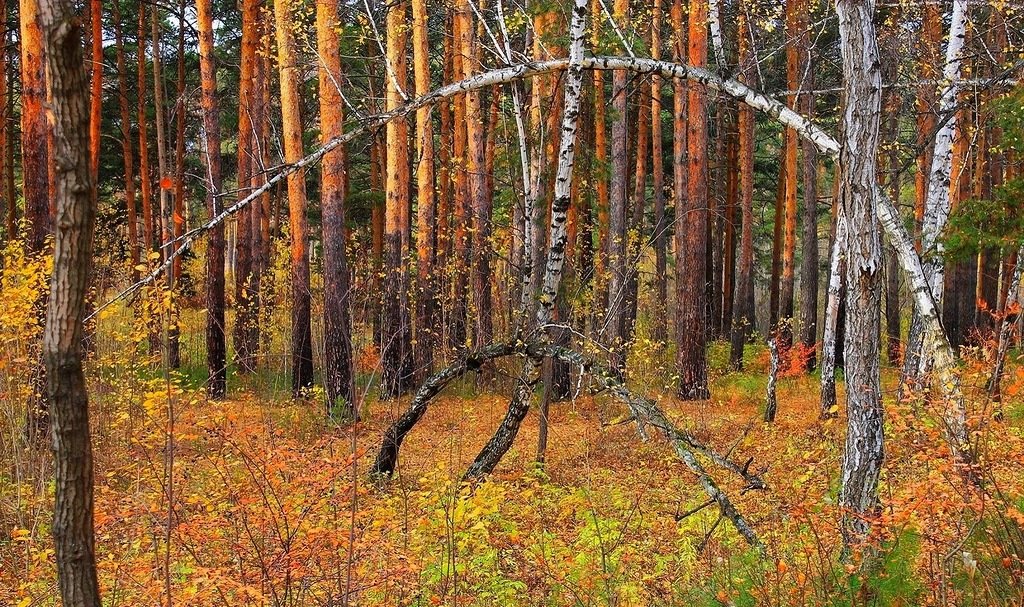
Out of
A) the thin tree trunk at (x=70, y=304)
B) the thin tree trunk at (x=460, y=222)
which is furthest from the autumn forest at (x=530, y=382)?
the thin tree trunk at (x=460, y=222)

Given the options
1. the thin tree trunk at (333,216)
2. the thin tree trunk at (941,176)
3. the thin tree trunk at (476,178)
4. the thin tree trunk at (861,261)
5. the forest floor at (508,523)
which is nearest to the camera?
the forest floor at (508,523)

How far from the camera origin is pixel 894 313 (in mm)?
17531

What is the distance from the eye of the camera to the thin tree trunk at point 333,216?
1033 centimetres

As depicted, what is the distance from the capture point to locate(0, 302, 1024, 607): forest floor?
3512 mm

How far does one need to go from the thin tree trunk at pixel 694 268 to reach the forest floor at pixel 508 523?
2.99 metres

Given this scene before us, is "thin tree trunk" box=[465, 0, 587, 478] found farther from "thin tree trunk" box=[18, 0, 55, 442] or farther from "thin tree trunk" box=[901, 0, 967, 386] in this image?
"thin tree trunk" box=[18, 0, 55, 442]

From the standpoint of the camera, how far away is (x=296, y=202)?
1132cm

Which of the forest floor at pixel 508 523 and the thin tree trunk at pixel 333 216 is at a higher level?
the thin tree trunk at pixel 333 216

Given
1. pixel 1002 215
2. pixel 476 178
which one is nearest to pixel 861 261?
pixel 1002 215

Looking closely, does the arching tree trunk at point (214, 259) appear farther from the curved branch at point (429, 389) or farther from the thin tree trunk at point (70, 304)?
the thin tree trunk at point (70, 304)

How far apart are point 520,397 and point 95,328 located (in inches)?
189

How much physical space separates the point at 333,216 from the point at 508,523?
21.0ft

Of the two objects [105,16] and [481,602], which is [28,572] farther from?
[105,16]

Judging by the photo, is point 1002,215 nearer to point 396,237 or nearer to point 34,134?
point 396,237
